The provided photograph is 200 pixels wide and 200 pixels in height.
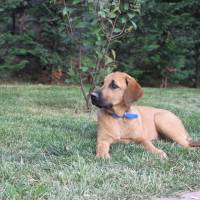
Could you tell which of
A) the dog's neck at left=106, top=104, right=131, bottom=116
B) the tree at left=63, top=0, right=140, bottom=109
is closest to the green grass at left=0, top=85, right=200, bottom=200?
the dog's neck at left=106, top=104, right=131, bottom=116

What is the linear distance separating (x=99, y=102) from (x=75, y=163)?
115 cm

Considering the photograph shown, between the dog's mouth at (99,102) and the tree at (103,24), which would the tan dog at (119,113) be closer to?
the dog's mouth at (99,102)

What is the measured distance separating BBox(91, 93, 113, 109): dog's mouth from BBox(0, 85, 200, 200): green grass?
18.3 inches

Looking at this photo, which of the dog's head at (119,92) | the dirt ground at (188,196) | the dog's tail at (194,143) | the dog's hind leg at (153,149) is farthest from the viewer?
the dog's tail at (194,143)

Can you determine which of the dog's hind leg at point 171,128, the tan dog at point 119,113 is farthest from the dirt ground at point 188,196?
the dog's hind leg at point 171,128

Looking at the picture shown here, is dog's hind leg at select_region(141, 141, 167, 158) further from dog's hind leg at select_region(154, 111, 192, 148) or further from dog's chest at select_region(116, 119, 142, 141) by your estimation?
dog's hind leg at select_region(154, 111, 192, 148)

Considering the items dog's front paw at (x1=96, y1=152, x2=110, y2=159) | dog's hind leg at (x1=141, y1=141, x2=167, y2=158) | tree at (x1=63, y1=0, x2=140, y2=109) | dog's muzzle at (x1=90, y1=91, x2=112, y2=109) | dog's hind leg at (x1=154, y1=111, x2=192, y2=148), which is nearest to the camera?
dog's front paw at (x1=96, y1=152, x2=110, y2=159)

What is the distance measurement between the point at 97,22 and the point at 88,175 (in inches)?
189

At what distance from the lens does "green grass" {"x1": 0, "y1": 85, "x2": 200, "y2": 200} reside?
427cm

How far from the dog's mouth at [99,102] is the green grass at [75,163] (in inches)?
18.3

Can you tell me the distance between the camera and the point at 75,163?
5.08 metres

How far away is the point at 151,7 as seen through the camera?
13977 mm

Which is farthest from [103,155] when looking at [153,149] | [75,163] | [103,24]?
[103,24]

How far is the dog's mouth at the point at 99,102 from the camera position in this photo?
6.02 meters
